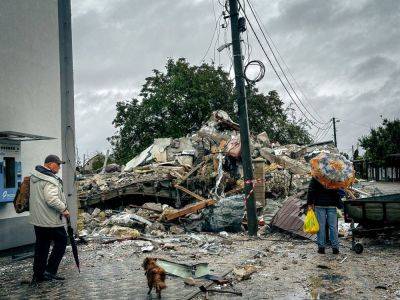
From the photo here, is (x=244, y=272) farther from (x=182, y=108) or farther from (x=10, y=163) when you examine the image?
(x=182, y=108)


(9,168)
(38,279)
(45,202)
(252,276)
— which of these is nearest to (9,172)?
(9,168)

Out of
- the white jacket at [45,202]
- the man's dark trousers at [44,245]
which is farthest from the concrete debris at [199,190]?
the white jacket at [45,202]

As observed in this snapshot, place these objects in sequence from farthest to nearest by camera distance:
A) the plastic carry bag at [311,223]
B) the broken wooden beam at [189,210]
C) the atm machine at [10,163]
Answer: the broken wooden beam at [189,210], the atm machine at [10,163], the plastic carry bag at [311,223]

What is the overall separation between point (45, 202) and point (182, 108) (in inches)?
1199

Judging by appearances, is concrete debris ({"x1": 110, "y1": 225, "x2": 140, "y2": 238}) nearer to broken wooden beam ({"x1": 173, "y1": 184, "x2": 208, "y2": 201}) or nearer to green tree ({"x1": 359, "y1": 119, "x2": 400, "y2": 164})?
broken wooden beam ({"x1": 173, "y1": 184, "x2": 208, "y2": 201})

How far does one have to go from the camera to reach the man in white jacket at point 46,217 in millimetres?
6590

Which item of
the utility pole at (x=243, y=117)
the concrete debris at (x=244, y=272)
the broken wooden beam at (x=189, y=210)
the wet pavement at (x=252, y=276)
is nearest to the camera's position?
the wet pavement at (x=252, y=276)

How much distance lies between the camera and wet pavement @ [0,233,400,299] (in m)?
5.75

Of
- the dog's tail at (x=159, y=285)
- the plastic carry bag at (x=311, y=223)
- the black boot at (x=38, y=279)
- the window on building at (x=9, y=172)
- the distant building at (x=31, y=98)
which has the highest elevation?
the distant building at (x=31, y=98)

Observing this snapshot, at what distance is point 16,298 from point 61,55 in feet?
22.6

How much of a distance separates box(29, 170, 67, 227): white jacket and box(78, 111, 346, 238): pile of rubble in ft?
15.8

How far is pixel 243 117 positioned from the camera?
1186 cm

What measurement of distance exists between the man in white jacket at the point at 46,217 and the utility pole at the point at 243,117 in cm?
625

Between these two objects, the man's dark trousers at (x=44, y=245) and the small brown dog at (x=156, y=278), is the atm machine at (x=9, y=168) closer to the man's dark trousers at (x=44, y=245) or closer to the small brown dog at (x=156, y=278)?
the man's dark trousers at (x=44, y=245)
